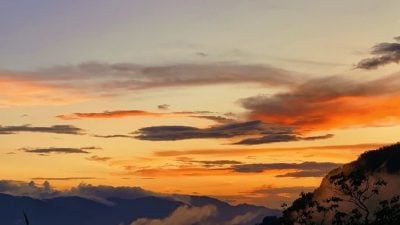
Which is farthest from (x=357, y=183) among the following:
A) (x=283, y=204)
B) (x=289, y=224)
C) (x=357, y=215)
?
(x=289, y=224)

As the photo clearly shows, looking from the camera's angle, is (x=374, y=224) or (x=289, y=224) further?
(x=289, y=224)

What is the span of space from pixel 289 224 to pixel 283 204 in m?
24.6

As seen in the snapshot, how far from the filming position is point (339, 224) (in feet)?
403

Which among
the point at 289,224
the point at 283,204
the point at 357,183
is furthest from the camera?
the point at 289,224

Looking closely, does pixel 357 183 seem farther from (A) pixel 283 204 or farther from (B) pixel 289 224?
→ (B) pixel 289 224

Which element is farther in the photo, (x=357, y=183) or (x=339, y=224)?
(x=339, y=224)

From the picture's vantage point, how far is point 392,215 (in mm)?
116562

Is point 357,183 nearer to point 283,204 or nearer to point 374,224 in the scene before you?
point 374,224

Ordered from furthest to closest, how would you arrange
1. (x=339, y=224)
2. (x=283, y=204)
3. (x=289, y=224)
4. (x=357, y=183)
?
(x=289, y=224) < (x=283, y=204) < (x=339, y=224) < (x=357, y=183)

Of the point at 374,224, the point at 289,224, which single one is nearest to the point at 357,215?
the point at 374,224

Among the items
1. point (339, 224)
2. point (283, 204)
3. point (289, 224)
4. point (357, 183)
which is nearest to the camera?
point (357, 183)

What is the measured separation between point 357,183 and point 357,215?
6650mm

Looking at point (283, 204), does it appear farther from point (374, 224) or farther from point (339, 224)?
point (374, 224)

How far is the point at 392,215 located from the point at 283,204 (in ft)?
77.8
